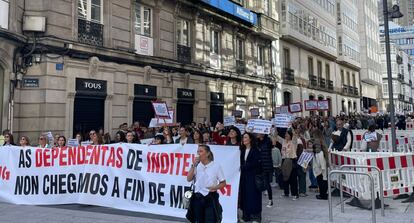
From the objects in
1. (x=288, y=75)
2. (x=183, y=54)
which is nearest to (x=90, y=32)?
(x=183, y=54)

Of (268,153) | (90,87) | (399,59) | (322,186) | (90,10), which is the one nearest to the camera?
(268,153)

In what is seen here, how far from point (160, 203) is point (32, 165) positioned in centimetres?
325

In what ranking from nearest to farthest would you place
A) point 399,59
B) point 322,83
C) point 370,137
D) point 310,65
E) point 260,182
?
point 260,182 → point 370,137 → point 310,65 → point 322,83 → point 399,59

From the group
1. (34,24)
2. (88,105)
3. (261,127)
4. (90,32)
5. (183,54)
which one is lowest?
(261,127)

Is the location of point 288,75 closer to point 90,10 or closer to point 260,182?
point 90,10

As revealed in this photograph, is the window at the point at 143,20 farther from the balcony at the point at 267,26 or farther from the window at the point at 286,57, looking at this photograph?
the window at the point at 286,57

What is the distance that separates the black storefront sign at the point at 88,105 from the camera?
14.8m

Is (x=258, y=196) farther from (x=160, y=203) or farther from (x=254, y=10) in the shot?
(x=254, y=10)

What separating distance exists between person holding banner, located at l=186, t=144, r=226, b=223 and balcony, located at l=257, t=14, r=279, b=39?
23138 mm

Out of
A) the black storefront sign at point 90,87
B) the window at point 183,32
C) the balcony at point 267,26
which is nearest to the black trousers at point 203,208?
the black storefront sign at point 90,87

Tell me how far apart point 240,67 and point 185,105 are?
6.50 metres

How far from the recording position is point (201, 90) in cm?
2155

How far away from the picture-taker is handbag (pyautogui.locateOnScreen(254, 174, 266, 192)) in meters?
6.88

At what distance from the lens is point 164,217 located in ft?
24.0
